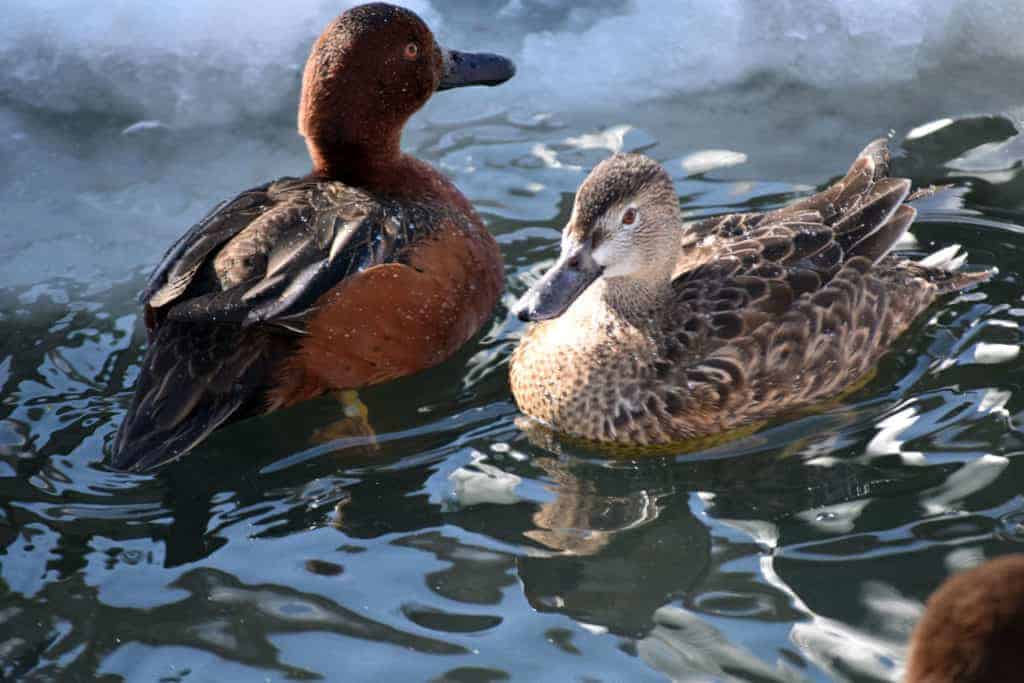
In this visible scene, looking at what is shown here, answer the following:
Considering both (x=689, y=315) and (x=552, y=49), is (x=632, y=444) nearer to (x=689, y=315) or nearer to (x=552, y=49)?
(x=689, y=315)

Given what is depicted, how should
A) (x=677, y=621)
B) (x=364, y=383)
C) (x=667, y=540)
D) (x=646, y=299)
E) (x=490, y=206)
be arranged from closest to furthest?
(x=677, y=621) → (x=667, y=540) → (x=646, y=299) → (x=364, y=383) → (x=490, y=206)

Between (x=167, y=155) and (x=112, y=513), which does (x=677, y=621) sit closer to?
(x=112, y=513)

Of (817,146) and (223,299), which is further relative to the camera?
(817,146)

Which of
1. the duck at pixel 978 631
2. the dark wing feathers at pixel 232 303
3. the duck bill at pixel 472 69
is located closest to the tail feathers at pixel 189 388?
the dark wing feathers at pixel 232 303

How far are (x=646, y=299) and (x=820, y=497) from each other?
3.55 feet

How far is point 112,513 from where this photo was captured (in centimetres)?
506

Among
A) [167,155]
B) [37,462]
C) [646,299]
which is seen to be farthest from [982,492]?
[167,155]

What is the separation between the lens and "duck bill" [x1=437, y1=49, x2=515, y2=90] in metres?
6.62

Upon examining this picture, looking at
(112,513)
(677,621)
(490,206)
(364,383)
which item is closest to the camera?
(677,621)

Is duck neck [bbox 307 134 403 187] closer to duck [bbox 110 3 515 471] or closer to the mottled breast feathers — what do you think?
duck [bbox 110 3 515 471]

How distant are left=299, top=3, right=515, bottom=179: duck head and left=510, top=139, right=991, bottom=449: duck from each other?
1250mm

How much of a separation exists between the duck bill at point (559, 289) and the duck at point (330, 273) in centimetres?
85

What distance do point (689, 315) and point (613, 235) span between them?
1.53ft

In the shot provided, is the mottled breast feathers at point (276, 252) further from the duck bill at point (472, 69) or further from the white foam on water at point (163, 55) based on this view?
the white foam on water at point (163, 55)
